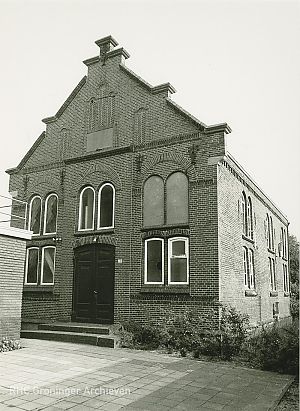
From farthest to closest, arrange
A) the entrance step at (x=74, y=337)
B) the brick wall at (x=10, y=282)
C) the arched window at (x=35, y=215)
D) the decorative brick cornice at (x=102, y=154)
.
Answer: the arched window at (x=35, y=215)
the decorative brick cornice at (x=102, y=154)
the entrance step at (x=74, y=337)
the brick wall at (x=10, y=282)

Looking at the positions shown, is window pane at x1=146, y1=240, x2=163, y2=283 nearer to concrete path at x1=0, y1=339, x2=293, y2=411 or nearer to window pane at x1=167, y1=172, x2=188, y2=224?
window pane at x1=167, y1=172, x2=188, y2=224

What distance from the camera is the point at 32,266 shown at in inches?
675

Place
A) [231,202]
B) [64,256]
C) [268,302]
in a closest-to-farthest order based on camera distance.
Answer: [231,202], [64,256], [268,302]

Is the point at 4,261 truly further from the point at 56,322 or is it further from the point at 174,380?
the point at 174,380

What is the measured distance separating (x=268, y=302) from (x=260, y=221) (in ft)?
13.6

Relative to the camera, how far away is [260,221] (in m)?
20.6

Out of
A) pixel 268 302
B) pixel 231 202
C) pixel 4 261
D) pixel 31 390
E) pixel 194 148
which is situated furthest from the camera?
pixel 268 302

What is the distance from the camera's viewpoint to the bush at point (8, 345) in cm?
1123

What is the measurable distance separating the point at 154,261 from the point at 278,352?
18.6 feet

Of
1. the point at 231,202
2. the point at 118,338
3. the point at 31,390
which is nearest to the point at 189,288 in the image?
the point at 118,338

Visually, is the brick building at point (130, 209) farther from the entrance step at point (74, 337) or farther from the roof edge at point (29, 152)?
the entrance step at point (74, 337)

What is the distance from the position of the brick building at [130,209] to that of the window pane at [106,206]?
0.05 meters

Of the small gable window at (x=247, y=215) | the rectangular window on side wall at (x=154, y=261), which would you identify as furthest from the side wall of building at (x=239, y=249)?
the rectangular window on side wall at (x=154, y=261)

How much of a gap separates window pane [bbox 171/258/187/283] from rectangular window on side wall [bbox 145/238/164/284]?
0.40 metres
